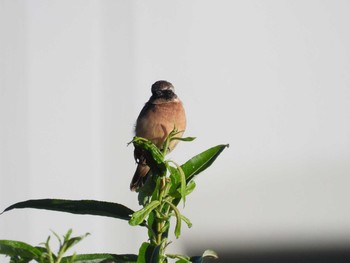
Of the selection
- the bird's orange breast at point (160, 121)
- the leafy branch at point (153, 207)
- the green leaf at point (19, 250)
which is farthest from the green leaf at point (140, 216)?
the bird's orange breast at point (160, 121)

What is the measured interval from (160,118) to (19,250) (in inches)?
70.6

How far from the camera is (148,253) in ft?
6.02

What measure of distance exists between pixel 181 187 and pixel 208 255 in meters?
0.18

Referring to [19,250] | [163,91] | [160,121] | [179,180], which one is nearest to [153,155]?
[179,180]

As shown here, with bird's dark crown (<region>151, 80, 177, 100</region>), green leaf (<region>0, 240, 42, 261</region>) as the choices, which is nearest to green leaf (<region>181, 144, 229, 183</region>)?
green leaf (<region>0, 240, 42, 261</region>)

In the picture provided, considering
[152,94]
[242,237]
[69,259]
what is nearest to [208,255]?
[69,259]

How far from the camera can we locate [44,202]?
2002 mm

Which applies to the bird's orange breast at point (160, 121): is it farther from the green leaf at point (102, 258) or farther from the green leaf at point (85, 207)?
the green leaf at point (102, 258)

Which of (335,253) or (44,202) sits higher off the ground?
(335,253)

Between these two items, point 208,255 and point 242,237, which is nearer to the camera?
point 208,255

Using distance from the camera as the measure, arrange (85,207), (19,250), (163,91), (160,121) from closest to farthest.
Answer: (19,250), (85,207), (160,121), (163,91)

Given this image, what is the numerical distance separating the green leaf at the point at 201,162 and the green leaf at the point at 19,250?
Result: 0.41 metres

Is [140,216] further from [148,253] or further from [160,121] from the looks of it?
[160,121]

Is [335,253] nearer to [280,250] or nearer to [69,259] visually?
[280,250]
